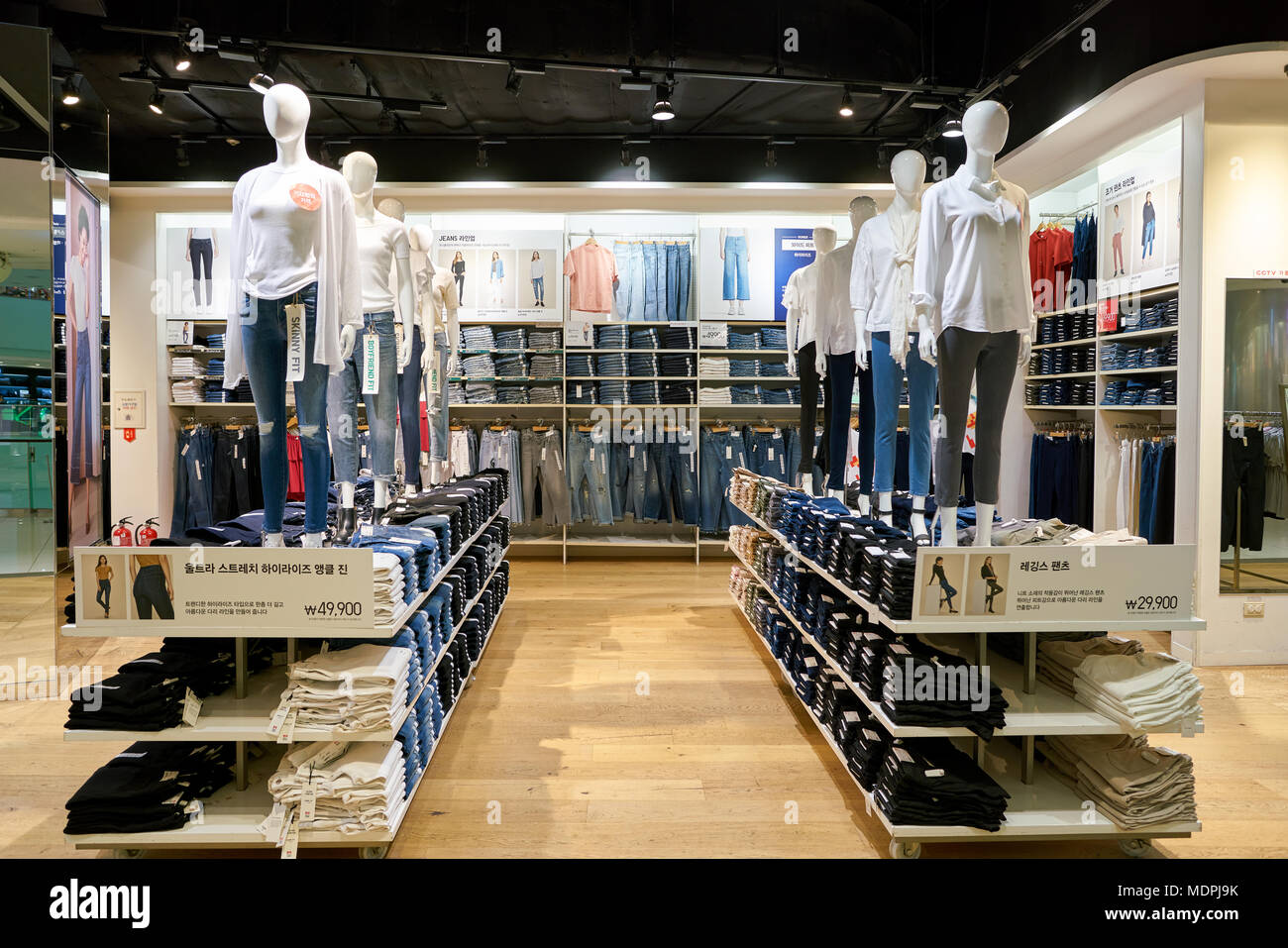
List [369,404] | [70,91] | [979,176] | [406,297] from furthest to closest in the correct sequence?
[70,91] < [406,297] < [369,404] < [979,176]

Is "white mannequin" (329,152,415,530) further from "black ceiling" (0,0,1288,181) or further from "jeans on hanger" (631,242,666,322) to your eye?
"jeans on hanger" (631,242,666,322)

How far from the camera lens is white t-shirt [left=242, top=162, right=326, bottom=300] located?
2.70 m

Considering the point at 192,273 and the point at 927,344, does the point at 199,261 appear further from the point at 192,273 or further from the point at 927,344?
the point at 927,344

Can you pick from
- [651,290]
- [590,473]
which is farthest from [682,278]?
[590,473]

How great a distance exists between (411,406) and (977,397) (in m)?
2.87

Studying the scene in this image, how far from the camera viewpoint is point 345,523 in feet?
→ 10.8

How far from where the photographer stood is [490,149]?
7.42m

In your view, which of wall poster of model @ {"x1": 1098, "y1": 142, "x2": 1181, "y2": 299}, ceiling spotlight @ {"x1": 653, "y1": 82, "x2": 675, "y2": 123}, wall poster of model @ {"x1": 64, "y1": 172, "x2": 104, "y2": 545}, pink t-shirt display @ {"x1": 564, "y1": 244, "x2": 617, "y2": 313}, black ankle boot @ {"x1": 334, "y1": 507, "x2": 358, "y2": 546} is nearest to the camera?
black ankle boot @ {"x1": 334, "y1": 507, "x2": 358, "y2": 546}

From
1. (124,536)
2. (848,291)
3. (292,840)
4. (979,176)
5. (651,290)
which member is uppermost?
(651,290)

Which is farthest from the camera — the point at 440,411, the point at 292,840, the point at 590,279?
the point at 590,279

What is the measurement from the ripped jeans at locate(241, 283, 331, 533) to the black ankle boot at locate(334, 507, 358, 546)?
0.35m

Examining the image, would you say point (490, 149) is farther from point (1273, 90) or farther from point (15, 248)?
point (1273, 90)

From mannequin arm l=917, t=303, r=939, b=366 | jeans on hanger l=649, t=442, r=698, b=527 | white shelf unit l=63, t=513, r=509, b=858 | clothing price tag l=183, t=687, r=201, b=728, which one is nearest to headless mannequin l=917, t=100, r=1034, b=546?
mannequin arm l=917, t=303, r=939, b=366

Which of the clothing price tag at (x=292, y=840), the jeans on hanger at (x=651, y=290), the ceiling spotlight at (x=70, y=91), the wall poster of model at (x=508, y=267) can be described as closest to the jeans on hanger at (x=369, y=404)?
the clothing price tag at (x=292, y=840)
